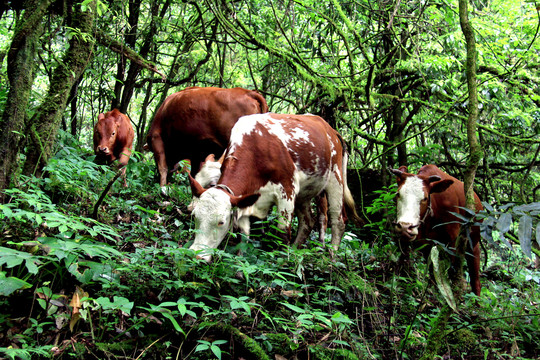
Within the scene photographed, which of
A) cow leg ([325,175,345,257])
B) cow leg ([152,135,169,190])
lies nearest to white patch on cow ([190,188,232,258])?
cow leg ([325,175,345,257])

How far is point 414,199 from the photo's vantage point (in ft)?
18.1

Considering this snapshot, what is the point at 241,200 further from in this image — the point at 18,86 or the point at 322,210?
the point at 322,210

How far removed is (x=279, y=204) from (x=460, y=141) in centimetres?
532

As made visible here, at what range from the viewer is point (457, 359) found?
377cm

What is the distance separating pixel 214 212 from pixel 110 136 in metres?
4.96

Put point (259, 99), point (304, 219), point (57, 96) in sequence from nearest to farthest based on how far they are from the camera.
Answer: point (57, 96) → point (304, 219) → point (259, 99)

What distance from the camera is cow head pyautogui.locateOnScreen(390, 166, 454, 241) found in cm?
531

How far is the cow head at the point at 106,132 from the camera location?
8586mm

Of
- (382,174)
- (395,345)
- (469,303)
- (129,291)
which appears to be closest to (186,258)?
(129,291)

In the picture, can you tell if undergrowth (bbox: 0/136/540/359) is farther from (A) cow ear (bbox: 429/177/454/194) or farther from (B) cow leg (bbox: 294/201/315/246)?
(B) cow leg (bbox: 294/201/315/246)

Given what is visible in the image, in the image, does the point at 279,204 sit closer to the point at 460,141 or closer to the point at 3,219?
the point at 3,219

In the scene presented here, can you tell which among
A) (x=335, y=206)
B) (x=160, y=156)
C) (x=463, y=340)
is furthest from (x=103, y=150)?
(x=463, y=340)

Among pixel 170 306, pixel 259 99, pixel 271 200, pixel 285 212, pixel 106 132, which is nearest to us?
pixel 170 306

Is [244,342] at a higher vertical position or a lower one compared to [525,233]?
lower
